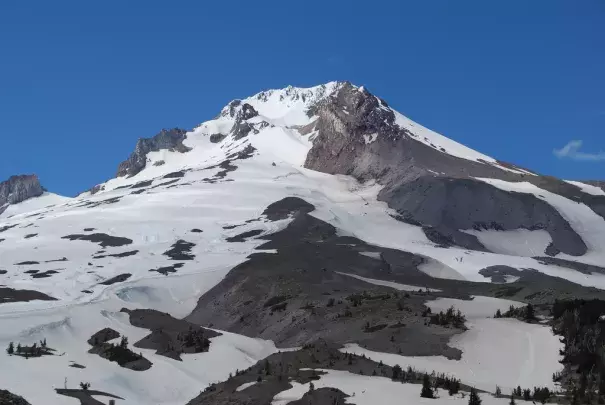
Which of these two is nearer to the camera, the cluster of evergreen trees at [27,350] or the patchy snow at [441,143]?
the cluster of evergreen trees at [27,350]

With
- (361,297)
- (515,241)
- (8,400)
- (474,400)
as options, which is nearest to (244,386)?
(474,400)

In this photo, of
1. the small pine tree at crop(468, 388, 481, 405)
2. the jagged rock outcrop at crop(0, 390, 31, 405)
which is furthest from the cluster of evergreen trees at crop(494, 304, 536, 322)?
the jagged rock outcrop at crop(0, 390, 31, 405)

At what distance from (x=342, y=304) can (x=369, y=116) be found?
104967 millimetres

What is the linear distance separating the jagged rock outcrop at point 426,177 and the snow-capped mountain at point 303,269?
42 cm

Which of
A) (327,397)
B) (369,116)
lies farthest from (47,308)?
(369,116)

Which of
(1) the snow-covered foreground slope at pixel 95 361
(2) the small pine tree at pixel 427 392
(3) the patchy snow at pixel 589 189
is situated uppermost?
(3) the patchy snow at pixel 589 189

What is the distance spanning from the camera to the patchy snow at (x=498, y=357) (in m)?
31.6

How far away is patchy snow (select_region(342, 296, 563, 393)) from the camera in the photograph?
104 feet

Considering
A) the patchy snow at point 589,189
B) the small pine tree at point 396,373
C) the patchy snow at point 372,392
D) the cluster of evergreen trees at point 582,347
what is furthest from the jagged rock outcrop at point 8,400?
the patchy snow at point 589,189

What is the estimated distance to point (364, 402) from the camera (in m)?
25.5

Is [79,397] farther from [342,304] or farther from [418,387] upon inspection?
[342,304]

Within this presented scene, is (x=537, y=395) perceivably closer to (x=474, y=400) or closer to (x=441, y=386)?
(x=474, y=400)

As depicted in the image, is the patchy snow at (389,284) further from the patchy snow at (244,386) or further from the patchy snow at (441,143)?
the patchy snow at (441,143)

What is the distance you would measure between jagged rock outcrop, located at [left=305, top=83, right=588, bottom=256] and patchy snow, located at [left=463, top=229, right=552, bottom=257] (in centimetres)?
119
